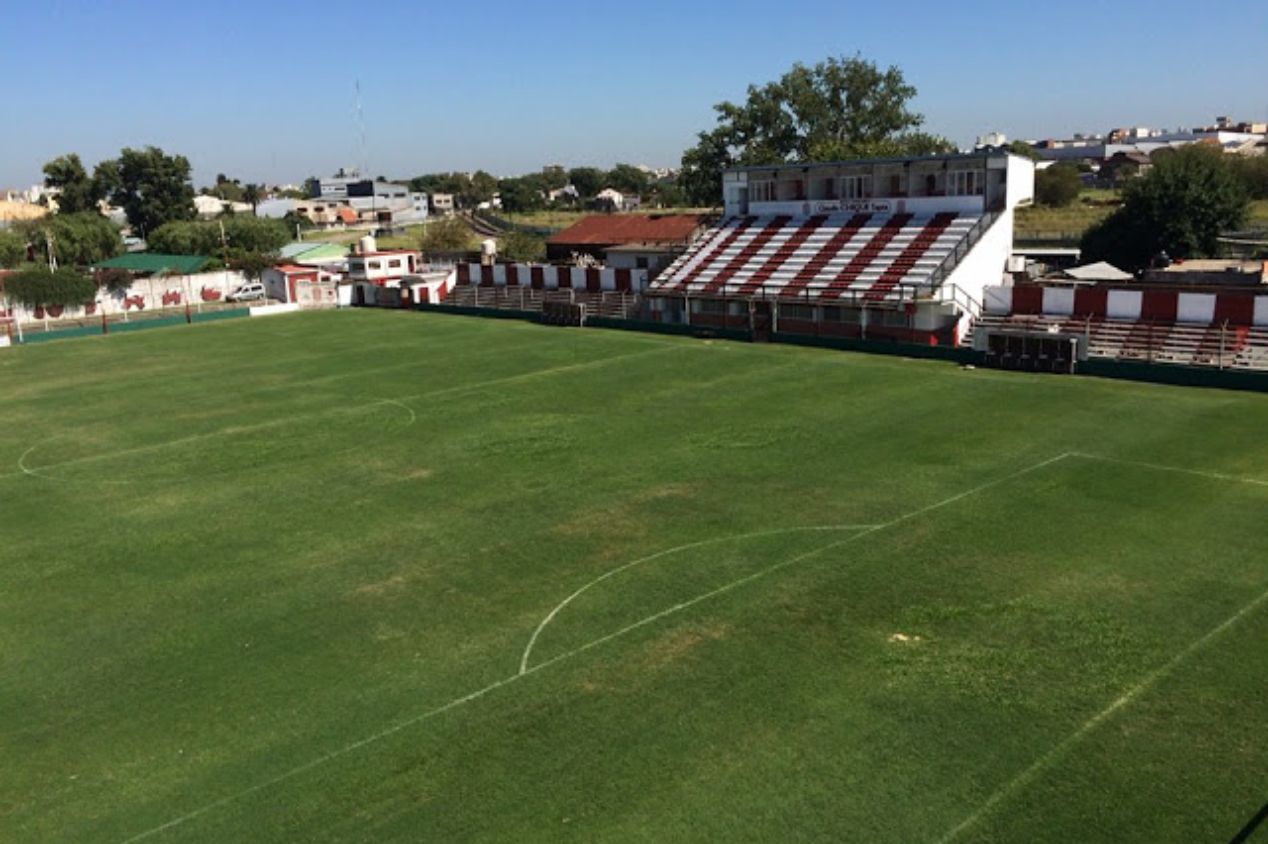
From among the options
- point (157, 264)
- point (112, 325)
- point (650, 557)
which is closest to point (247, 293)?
point (157, 264)

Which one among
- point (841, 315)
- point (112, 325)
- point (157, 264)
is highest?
point (157, 264)

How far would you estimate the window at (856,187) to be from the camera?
54469 mm

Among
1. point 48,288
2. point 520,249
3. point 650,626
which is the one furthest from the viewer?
point 520,249

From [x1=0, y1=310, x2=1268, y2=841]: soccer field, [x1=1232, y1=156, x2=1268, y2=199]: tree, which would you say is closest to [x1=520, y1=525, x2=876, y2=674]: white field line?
[x1=0, y1=310, x2=1268, y2=841]: soccer field

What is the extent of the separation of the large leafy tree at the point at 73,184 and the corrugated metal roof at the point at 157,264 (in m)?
30.7

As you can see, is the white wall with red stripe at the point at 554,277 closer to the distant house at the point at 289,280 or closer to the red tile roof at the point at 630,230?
the red tile roof at the point at 630,230

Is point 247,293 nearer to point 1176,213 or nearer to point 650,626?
point 1176,213

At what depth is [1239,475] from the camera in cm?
2294

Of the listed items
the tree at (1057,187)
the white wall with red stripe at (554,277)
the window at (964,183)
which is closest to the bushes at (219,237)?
the white wall with red stripe at (554,277)

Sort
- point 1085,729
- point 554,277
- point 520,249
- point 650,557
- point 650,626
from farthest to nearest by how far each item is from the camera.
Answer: point 520,249, point 554,277, point 650,557, point 650,626, point 1085,729

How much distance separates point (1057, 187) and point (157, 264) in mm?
98078

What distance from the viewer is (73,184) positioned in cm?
11425

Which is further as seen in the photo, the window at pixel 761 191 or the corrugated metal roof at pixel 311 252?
the corrugated metal roof at pixel 311 252

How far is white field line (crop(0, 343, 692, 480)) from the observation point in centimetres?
2856
